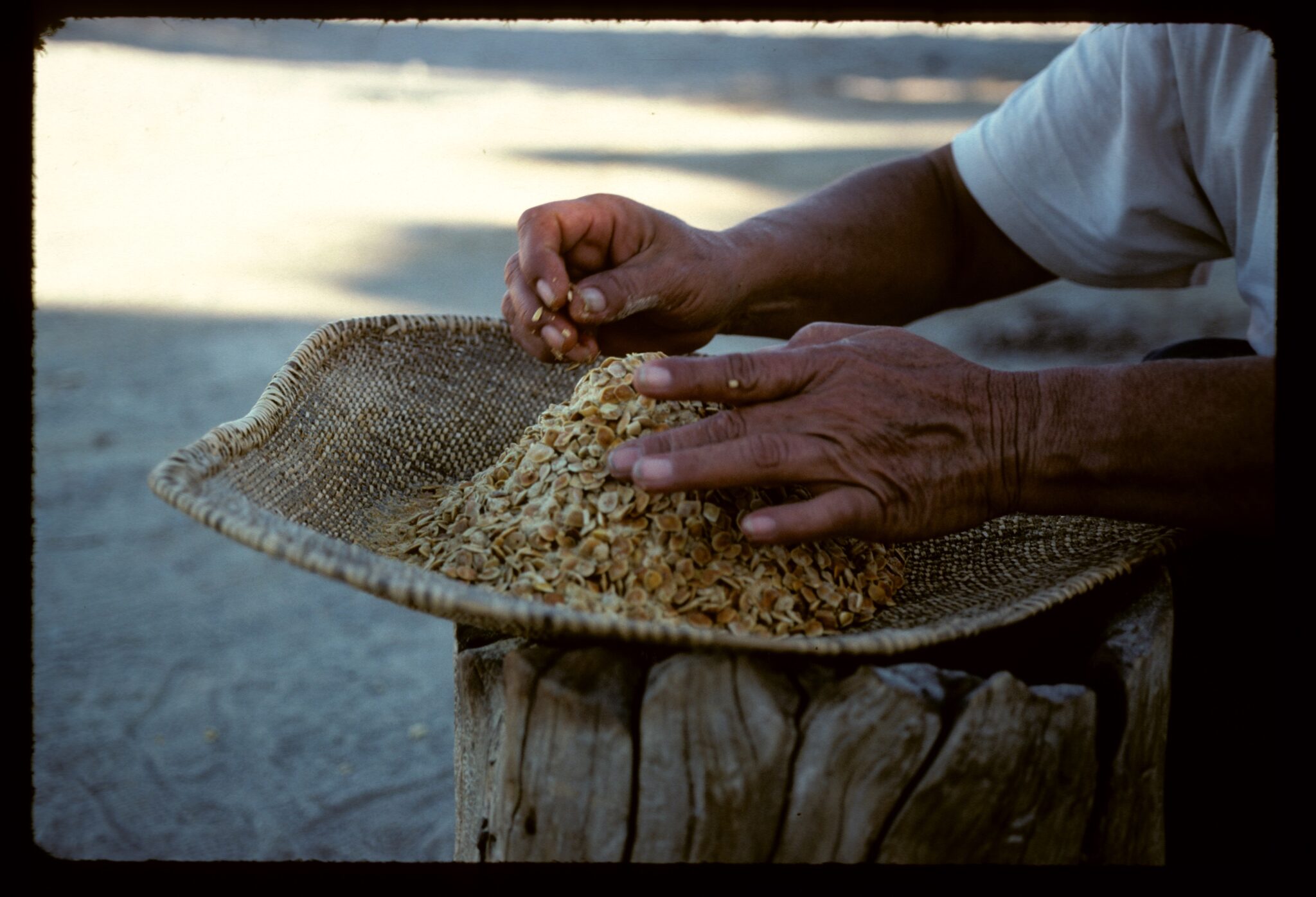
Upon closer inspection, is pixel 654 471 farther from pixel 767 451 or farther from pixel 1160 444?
pixel 1160 444

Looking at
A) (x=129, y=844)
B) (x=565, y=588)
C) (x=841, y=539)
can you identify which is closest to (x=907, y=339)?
(x=841, y=539)

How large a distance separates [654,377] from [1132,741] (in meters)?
0.65

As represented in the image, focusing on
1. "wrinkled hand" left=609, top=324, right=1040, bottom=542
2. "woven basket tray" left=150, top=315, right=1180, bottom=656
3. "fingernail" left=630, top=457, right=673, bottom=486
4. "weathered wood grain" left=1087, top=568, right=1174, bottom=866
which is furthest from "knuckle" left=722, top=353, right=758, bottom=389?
"weathered wood grain" left=1087, top=568, right=1174, bottom=866

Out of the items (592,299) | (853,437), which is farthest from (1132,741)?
(592,299)

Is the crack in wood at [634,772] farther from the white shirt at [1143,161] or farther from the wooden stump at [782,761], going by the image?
the white shirt at [1143,161]

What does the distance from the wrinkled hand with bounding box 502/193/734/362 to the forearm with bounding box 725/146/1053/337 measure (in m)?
0.11

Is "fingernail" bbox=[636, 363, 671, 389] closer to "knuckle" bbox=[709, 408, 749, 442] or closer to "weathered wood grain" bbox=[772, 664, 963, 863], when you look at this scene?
"knuckle" bbox=[709, 408, 749, 442]

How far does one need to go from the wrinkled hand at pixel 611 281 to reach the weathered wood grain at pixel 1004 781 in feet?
2.46

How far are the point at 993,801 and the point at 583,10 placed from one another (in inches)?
36.1

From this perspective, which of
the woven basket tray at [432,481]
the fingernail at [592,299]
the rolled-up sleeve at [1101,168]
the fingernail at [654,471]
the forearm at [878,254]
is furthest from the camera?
the forearm at [878,254]

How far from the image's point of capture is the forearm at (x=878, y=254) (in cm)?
190

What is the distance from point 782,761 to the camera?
1113 mm

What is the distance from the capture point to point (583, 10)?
A: 1.18 m

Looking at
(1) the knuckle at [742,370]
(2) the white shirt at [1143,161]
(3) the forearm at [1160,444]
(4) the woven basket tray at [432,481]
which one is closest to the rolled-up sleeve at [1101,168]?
(2) the white shirt at [1143,161]
